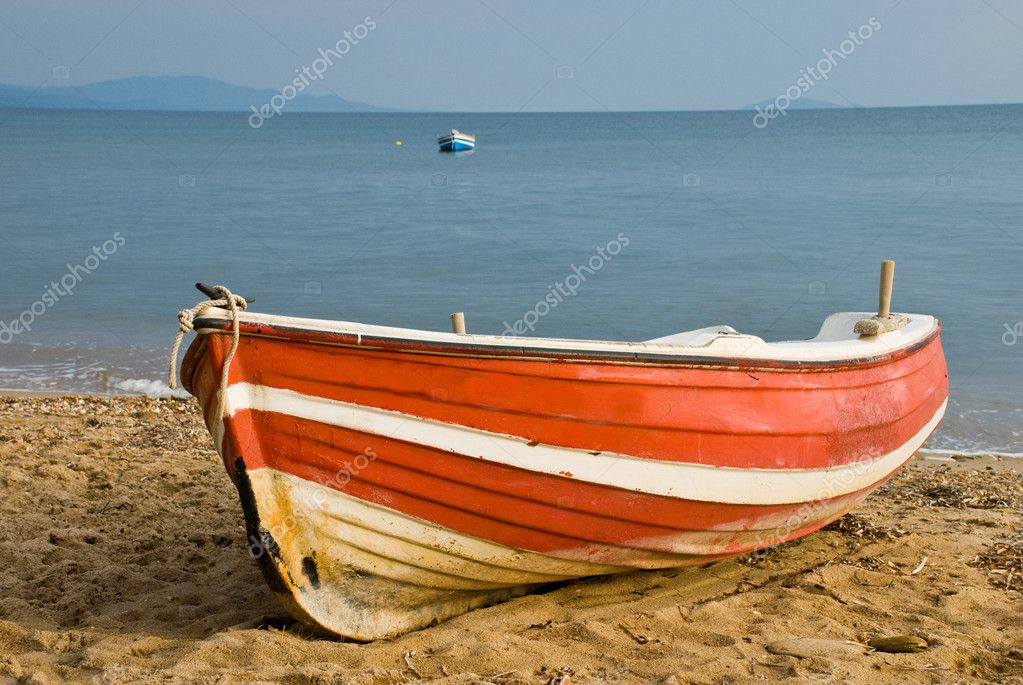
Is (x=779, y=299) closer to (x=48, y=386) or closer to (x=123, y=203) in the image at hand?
(x=48, y=386)

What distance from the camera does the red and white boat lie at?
135 inches

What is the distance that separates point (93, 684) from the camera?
10.7ft

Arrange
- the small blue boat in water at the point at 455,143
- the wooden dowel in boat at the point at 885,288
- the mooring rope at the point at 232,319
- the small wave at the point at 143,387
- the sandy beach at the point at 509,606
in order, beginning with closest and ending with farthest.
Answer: the mooring rope at the point at 232,319 < the sandy beach at the point at 509,606 < the wooden dowel in boat at the point at 885,288 < the small wave at the point at 143,387 < the small blue boat in water at the point at 455,143

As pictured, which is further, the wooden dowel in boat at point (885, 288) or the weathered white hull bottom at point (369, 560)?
the wooden dowel in boat at point (885, 288)

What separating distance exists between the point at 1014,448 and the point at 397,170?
3895cm

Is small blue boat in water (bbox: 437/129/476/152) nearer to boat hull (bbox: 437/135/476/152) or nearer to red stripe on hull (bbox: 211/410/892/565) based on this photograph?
boat hull (bbox: 437/135/476/152)

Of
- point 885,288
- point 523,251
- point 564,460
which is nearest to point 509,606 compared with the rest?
point 564,460

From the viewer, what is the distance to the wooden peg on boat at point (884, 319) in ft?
15.7

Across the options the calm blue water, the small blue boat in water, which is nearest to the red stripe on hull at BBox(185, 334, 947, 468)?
the calm blue water

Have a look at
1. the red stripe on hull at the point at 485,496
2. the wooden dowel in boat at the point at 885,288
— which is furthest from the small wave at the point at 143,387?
the wooden dowel in boat at the point at 885,288

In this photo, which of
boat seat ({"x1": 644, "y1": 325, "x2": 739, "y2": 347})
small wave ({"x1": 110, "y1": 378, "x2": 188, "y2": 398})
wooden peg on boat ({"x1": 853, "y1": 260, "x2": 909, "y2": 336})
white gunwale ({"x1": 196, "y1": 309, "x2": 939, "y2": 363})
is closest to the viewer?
white gunwale ({"x1": 196, "y1": 309, "x2": 939, "y2": 363})

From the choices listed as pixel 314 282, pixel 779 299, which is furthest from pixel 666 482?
pixel 314 282

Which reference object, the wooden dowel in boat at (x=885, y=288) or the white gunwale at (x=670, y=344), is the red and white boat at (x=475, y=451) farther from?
the wooden dowel in boat at (x=885, y=288)

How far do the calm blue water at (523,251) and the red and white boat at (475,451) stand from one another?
4859 mm
